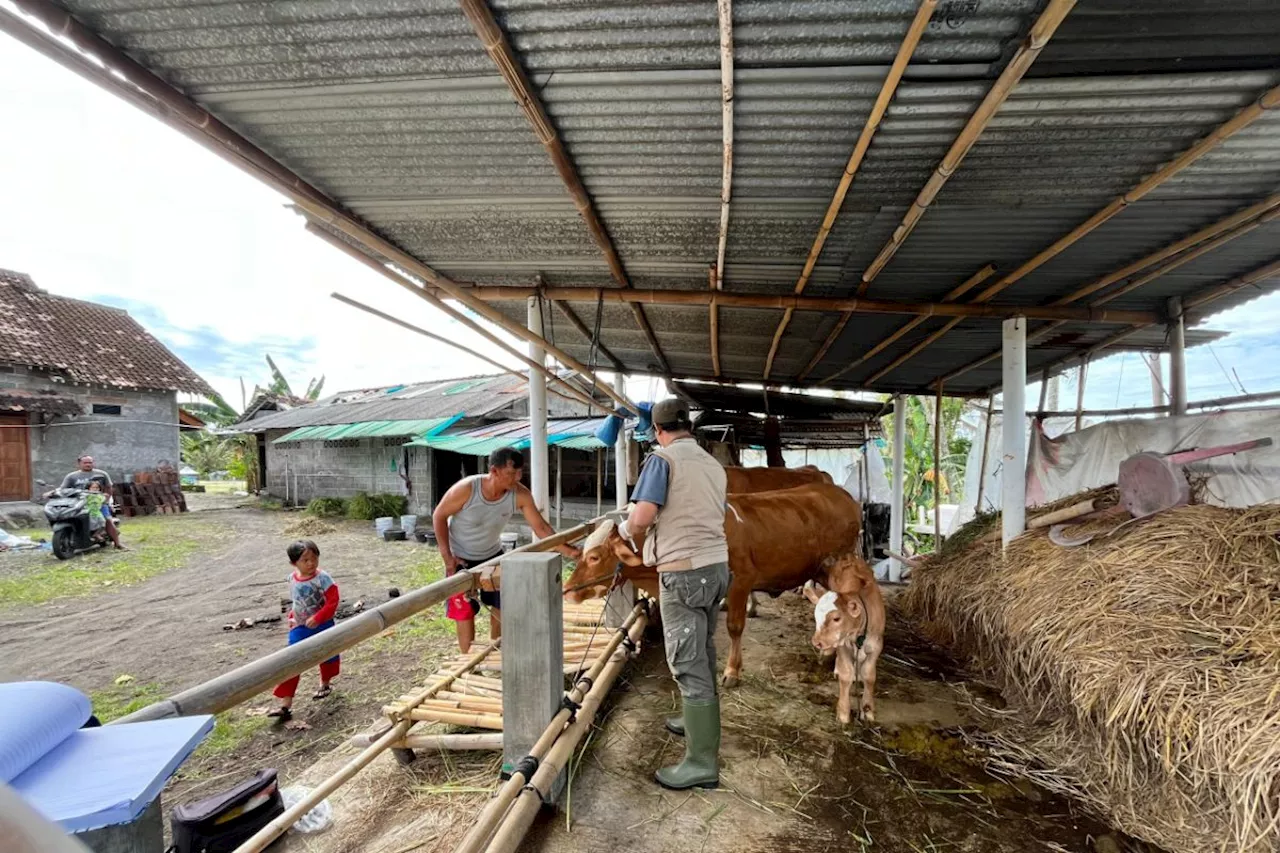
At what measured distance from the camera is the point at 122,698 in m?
4.94

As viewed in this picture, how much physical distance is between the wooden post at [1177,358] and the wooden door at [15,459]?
23043 mm

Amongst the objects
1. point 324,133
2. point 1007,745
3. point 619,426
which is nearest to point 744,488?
point 619,426

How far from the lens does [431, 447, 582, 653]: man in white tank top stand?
4285 mm

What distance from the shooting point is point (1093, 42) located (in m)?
1.98

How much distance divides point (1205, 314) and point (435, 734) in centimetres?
699

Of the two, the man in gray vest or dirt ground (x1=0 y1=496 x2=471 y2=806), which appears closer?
the man in gray vest

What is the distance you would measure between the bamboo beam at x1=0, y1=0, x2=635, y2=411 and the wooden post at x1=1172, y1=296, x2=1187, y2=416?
20.7ft

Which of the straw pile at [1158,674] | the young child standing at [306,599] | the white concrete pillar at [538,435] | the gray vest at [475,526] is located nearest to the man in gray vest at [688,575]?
the straw pile at [1158,674]

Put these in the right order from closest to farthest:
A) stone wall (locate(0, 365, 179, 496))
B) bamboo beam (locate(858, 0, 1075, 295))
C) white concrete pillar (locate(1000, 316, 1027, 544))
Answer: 1. bamboo beam (locate(858, 0, 1075, 295))
2. white concrete pillar (locate(1000, 316, 1027, 544))
3. stone wall (locate(0, 365, 179, 496))

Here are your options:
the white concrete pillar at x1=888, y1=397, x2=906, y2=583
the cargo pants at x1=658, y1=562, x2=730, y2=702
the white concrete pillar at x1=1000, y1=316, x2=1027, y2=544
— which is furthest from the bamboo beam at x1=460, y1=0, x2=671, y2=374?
the white concrete pillar at x1=888, y1=397, x2=906, y2=583

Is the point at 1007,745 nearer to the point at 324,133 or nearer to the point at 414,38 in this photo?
the point at 414,38

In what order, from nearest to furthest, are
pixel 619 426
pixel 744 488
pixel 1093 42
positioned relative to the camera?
1. pixel 1093 42
2. pixel 744 488
3. pixel 619 426

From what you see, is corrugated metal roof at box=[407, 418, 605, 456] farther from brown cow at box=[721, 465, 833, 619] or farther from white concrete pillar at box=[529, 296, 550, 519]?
white concrete pillar at box=[529, 296, 550, 519]

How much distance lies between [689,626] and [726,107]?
2.42 meters
